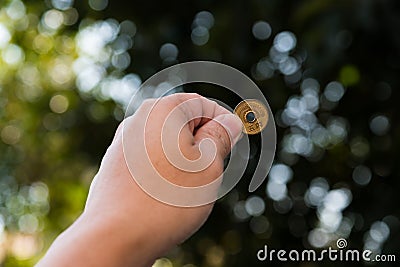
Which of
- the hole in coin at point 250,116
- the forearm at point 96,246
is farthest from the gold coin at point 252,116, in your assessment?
the forearm at point 96,246

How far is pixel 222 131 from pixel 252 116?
53mm

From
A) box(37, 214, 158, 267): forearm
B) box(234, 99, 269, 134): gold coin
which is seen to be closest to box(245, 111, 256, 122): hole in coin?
box(234, 99, 269, 134): gold coin

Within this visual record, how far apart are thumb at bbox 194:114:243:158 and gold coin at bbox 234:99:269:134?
0.02m

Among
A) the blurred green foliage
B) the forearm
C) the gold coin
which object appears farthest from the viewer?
the blurred green foliage

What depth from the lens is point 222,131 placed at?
22.7 inches

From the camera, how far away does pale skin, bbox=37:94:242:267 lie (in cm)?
49

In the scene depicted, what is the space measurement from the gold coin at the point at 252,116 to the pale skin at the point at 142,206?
0.02m

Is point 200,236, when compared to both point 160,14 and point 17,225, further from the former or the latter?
point 17,225

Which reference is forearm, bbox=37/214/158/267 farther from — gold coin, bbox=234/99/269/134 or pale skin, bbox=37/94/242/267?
gold coin, bbox=234/99/269/134

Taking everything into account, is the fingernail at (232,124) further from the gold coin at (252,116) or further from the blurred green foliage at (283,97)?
the blurred green foliage at (283,97)

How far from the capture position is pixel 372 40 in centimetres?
155

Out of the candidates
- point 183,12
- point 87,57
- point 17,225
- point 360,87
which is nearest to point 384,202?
point 360,87

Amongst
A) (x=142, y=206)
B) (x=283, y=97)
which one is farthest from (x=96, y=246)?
(x=283, y=97)

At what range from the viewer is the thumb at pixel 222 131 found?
1.87ft
